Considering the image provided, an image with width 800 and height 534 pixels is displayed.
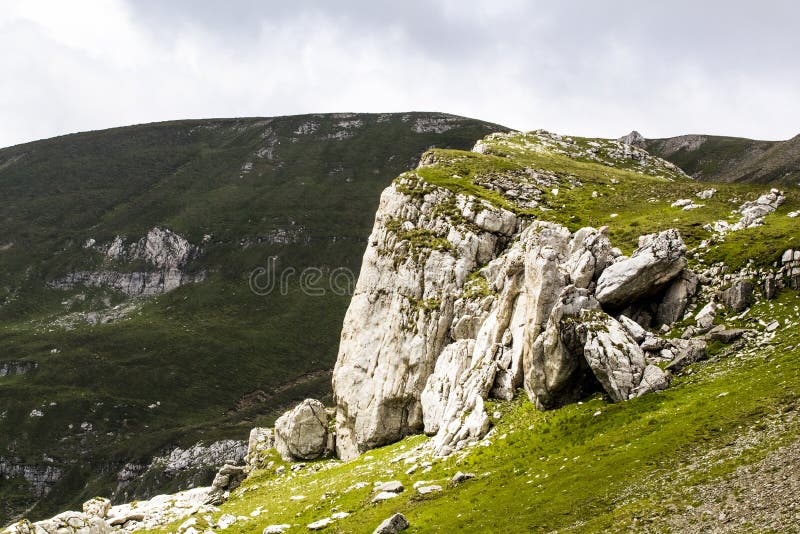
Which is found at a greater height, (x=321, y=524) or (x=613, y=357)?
(x=613, y=357)

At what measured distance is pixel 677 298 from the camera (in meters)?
47.1

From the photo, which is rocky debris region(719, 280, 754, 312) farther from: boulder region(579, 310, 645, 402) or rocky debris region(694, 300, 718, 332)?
boulder region(579, 310, 645, 402)

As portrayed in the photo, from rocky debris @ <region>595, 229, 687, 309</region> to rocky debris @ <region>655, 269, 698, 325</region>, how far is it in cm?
62

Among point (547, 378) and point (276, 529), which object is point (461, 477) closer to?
point (547, 378)

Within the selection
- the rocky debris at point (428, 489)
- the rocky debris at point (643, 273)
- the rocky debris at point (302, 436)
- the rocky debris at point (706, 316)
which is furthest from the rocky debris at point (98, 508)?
the rocky debris at point (706, 316)

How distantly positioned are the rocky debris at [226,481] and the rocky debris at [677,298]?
45508 mm

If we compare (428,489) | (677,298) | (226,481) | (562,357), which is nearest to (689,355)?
(677,298)

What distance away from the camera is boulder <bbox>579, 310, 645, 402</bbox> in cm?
4028

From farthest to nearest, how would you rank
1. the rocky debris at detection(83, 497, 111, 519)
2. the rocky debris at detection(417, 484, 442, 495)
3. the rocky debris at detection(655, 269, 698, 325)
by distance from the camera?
the rocky debris at detection(83, 497, 111, 519) → the rocky debris at detection(655, 269, 698, 325) → the rocky debris at detection(417, 484, 442, 495)

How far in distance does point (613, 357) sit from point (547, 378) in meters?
5.76

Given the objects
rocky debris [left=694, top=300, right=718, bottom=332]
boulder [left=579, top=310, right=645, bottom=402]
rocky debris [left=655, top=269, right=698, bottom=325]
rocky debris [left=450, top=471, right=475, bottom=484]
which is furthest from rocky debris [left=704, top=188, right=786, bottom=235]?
rocky debris [left=450, top=471, right=475, bottom=484]

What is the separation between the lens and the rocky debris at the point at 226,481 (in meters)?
65.3

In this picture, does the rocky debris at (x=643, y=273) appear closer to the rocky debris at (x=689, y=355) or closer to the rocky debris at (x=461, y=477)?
the rocky debris at (x=689, y=355)

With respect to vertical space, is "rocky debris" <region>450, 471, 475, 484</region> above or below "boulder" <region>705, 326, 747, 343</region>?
below
